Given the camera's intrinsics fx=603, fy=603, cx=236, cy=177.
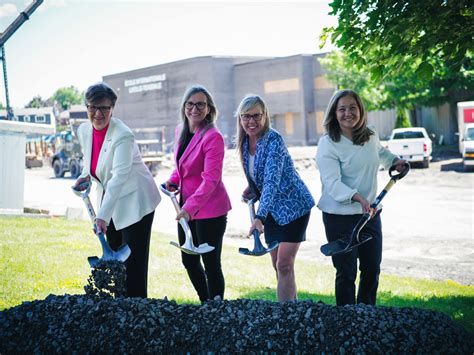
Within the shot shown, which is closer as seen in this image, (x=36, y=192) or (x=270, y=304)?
(x=270, y=304)

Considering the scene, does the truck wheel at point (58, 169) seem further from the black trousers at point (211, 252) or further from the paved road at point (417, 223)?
the black trousers at point (211, 252)

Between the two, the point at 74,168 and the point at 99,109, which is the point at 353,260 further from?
the point at 74,168

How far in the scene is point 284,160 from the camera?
15.2 ft

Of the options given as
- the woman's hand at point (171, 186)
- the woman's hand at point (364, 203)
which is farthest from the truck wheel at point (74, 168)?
the woman's hand at point (364, 203)

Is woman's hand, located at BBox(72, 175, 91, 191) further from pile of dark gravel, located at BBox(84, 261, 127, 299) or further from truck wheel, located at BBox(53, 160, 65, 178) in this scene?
truck wheel, located at BBox(53, 160, 65, 178)

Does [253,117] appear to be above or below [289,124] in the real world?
below

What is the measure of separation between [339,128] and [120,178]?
1.74 metres

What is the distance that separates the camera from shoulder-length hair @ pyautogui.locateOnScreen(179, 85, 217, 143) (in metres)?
4.93

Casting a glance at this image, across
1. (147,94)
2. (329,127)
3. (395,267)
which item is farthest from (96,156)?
(147,94)

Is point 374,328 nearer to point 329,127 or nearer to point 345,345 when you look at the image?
point 345,345

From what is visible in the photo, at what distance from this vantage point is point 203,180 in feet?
15.5

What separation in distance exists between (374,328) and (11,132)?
1028cm

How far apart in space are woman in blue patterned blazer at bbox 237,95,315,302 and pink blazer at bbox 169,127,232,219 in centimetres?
27

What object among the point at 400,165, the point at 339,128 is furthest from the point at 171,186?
the point at 400,165
